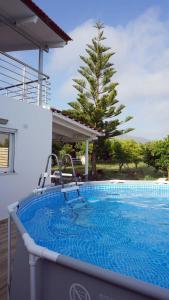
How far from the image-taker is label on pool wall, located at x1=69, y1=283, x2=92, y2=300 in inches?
60.3

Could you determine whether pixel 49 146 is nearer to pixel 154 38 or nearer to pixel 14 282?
pixel 14 282

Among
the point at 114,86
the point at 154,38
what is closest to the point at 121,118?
the point at 114,86

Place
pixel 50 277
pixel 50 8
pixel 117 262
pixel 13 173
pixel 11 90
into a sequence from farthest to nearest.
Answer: pixel 50 8, pixel 11 90, pixel 13 173, pixel 117 262, pixel 50 277

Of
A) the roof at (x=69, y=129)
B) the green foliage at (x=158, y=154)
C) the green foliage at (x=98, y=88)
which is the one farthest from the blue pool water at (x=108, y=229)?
the green foliage at (x=98, y=88)

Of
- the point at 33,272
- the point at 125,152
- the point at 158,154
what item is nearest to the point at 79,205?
the point at 33,272

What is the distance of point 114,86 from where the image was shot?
17.7m

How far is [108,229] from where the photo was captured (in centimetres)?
530

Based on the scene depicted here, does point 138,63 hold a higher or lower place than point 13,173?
higher

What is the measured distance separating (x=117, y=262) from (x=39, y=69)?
215 inches

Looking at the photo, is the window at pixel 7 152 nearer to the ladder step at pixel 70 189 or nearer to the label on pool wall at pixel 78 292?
the ladder step at pixel 70 189

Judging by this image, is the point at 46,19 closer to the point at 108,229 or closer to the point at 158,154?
the point at 108,229

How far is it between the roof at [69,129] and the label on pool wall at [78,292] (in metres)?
6.79

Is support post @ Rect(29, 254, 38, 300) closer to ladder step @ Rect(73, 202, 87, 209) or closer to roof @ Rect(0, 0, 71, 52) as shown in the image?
ladder step @ Rect(73, 202, 87, 209)

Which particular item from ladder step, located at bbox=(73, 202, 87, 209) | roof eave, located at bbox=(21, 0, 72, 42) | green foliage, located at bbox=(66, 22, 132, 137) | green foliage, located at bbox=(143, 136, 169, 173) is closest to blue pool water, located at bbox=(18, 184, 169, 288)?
ladder step, located at bbox=(73, 202, 87, 209)
